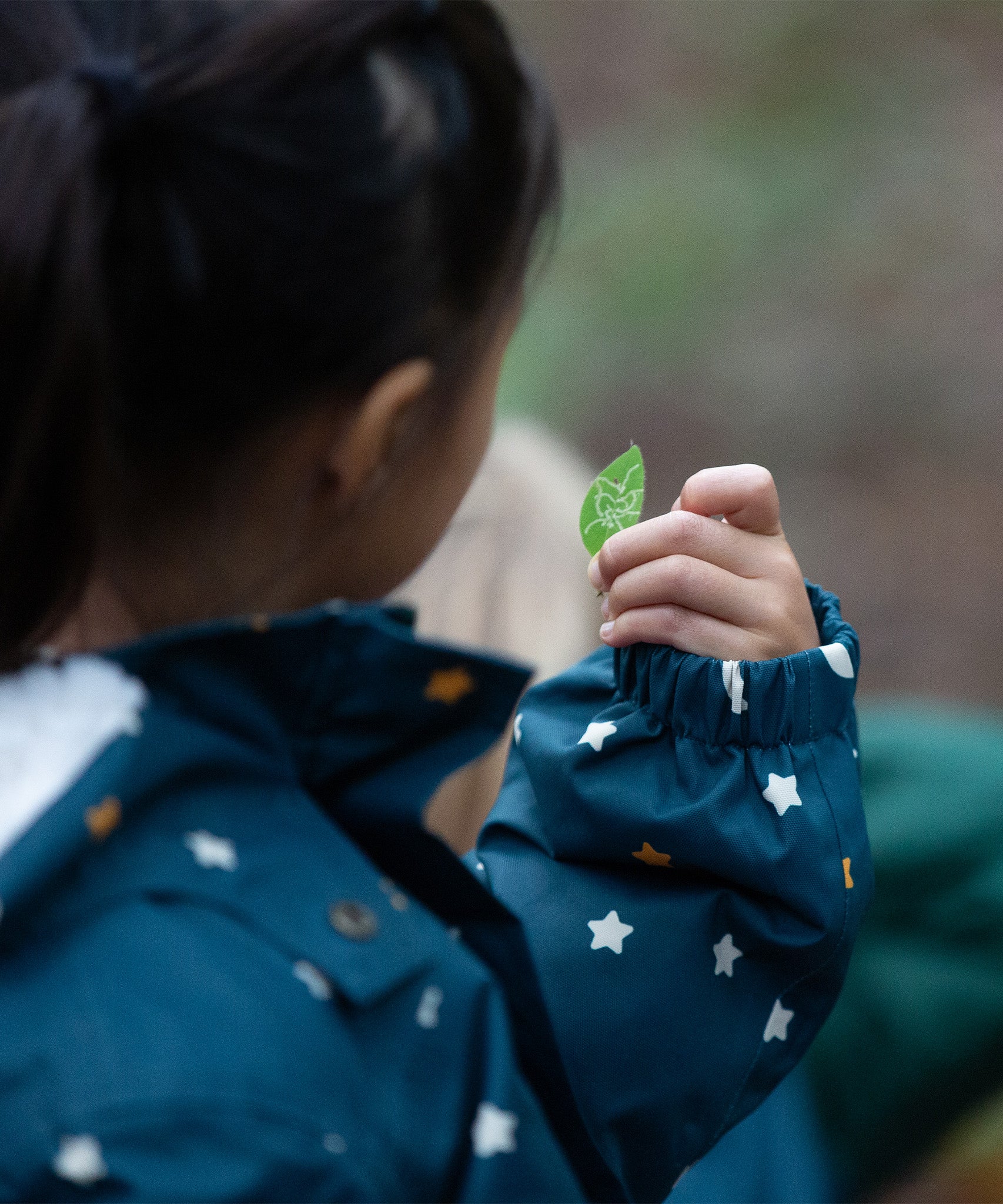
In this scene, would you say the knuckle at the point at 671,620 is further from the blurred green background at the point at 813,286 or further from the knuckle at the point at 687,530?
the blurred green background at the point at 813,286

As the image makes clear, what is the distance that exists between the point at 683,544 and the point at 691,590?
0.04 m

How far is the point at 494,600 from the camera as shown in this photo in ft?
6.16

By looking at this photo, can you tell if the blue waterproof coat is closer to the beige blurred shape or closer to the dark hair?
the dark hair

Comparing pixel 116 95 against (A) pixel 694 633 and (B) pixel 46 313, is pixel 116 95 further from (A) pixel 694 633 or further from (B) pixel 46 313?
(A) pixel 694 633

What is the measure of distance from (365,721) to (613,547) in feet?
0.81

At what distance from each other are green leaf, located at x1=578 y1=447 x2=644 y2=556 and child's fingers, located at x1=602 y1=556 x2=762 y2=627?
0.04 metres

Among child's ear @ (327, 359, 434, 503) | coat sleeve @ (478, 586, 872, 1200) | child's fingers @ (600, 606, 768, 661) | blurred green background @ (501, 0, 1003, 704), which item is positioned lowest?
blurred green background @ (501, 0, 1003, 704)

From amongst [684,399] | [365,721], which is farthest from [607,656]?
[684,399]

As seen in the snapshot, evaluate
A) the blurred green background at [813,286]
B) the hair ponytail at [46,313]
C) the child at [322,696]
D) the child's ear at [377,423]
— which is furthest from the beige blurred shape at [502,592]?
the blurred green background at [813,286]

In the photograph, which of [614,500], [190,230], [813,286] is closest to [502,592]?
[614,500]

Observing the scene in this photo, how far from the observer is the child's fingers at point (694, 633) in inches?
39.8

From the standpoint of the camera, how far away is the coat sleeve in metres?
1.00

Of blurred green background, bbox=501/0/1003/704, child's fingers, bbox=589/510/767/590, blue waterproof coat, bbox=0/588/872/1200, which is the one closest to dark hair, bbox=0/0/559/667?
blue waterproof coat, bbox=0/588/872/1200

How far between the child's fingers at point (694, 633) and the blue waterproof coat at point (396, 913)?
17 millimetres
